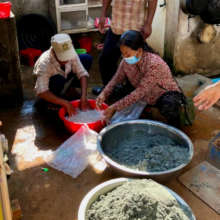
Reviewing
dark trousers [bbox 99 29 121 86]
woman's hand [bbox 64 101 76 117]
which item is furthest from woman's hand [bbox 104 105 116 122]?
dark trousers [bbox 99 29 121 86]

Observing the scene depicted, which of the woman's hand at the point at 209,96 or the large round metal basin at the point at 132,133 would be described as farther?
the large round metal basin at the point at 132,133

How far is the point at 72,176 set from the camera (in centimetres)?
251

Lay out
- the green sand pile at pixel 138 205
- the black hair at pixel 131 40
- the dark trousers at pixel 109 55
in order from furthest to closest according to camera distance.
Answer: the dark trousers at pixel 109 55, the black hair at pixel 131 40, the green sand pile at pixel 138 205

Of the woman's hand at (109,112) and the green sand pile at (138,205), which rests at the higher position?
the woman's hand at (109,112)

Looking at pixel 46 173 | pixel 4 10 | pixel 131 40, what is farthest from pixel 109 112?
pixel 4 10

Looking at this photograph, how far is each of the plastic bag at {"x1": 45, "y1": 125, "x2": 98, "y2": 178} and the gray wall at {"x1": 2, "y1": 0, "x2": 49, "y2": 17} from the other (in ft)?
11.0

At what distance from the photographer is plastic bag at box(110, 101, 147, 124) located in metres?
2.97

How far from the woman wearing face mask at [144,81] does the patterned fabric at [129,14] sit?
1.47 feet

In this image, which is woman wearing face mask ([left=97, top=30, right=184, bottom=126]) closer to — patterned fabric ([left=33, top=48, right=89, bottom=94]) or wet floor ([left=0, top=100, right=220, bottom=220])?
wet floor ([left=0, top=100, right=220, bottom=220])

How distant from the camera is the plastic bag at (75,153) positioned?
2570 millimetres

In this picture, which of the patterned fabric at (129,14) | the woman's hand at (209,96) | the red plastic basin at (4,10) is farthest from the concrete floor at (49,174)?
the patterned fabric at (129,14)

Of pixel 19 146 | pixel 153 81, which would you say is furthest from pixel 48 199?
pixel 153 81

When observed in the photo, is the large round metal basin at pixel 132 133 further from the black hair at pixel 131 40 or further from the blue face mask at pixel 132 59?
the black hair at pixel 131 40

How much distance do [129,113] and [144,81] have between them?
1.29ft
